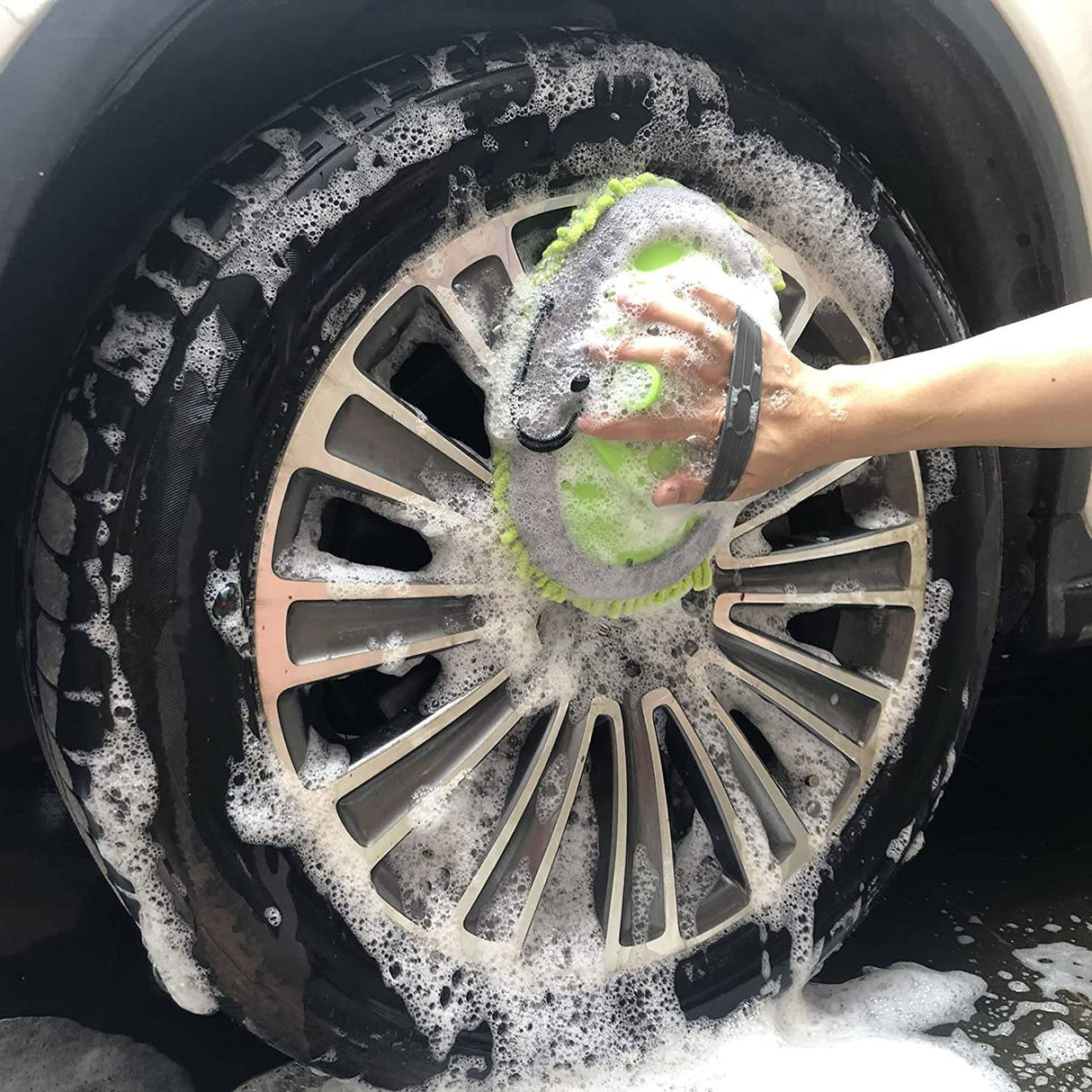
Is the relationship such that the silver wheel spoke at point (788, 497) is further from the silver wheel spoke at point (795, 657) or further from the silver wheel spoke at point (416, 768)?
the silver wheel spoke at point (416, 768)

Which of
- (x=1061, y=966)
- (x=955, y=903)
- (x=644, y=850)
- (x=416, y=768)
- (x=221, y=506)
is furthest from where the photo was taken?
(x=955, y=903)

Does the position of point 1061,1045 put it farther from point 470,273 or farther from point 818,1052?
point 470,273

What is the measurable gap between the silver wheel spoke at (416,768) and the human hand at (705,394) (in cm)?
27

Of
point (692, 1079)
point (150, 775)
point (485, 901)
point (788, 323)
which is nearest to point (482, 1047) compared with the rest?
point (485, 901)

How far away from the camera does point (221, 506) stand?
0.75 meters

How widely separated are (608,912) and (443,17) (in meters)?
0.87

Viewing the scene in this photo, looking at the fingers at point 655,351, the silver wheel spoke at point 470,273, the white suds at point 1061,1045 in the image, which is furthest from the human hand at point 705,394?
the white suds at point 1061,1045

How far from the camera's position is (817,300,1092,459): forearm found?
2.39 ft

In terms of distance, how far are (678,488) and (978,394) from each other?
0.25 m

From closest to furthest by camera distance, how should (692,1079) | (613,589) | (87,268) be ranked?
(87,268) < (613,589) < (692,1079)

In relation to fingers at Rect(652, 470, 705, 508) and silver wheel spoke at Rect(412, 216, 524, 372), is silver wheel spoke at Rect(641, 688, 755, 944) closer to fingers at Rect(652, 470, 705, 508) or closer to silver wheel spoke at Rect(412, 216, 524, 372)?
fingers at Rect(652, 470, 705, 508)

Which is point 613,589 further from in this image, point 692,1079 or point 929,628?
point 692,1079

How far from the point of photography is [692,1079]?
1.09 m

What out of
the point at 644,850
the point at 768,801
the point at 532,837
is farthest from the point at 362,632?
the point at 768,801
